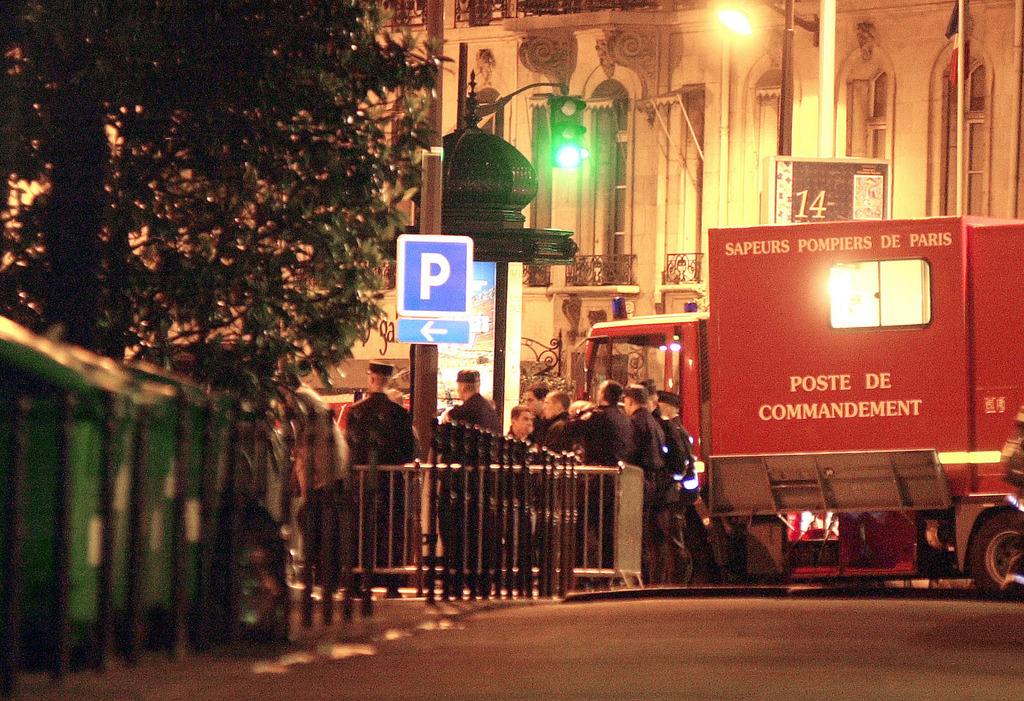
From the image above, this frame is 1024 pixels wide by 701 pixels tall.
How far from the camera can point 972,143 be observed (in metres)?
40.3

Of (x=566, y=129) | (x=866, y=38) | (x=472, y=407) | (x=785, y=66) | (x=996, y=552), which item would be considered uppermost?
(x=866, y=38)

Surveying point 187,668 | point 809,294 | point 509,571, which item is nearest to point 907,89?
point 809,294

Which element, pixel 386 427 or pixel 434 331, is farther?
pixel 434 331

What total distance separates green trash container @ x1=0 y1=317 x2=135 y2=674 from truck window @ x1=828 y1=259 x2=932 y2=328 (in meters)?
9.81

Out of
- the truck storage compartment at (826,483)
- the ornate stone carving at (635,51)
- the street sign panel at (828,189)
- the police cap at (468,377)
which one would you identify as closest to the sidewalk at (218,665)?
the truck storage compartment at (826,483)

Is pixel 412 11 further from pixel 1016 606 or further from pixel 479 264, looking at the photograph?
pixel 1016 606

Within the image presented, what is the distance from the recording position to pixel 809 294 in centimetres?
1664

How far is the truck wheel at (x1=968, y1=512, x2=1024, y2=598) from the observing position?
604 inches

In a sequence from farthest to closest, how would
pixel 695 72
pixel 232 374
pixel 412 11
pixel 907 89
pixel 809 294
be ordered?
pixel 412 11, pixel 695 72, pixel 907 89, pixel 809 294, pixel 232 374

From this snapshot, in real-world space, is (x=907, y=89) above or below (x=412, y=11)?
below

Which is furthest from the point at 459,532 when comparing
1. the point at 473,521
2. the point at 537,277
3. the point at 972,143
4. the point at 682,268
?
the point at 537,277

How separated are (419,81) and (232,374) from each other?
7.62ft

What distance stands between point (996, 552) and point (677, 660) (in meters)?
7.42

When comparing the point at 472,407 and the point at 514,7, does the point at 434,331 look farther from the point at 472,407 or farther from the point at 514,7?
the point at 514,7
